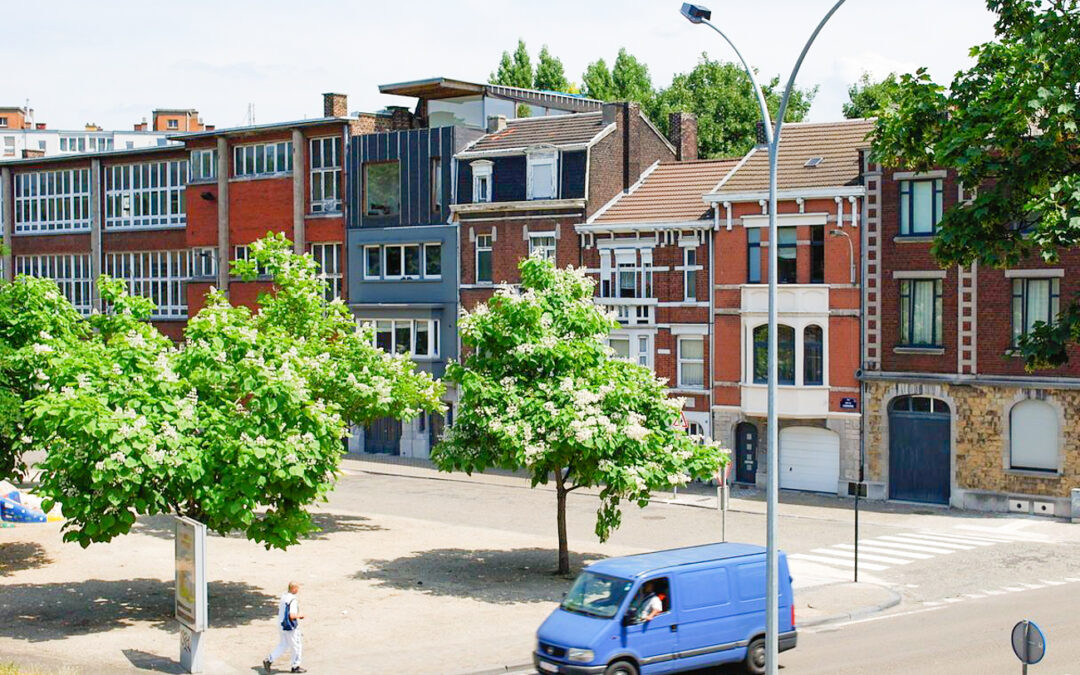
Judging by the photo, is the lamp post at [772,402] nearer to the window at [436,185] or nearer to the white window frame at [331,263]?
Answer: the window at [436,185]

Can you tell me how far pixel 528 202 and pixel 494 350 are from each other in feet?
69.0

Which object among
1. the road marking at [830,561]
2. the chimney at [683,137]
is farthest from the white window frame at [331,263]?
the road marking at [830,561]

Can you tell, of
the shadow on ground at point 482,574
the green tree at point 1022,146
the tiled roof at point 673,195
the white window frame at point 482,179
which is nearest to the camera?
the green tree at point 1022,146

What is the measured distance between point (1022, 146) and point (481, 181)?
3287 centimetres

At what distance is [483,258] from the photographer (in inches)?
2018

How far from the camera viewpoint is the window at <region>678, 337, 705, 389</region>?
45.5 metres

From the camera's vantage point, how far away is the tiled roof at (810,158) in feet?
139

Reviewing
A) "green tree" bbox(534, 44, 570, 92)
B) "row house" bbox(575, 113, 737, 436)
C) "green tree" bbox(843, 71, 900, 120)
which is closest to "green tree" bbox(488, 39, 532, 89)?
"green tree" bbox(534, 44, 570, 92)

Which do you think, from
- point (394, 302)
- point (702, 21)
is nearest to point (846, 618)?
point (702, 21)

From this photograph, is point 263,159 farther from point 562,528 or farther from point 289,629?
point 289,629

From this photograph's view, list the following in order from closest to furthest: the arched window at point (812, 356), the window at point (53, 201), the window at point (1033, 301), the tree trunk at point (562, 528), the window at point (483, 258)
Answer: the tree trunk at point (562, 528), the window at point (1033, 301), the arched window at point (812, 356), the window at point (483, 258), the window at point (53, 201)

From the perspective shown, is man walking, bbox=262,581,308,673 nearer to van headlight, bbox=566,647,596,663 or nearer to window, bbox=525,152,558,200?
van headlight, bbox=566,647,596,663

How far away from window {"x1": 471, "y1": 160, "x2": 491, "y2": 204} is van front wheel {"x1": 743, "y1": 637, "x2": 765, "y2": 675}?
3185 centimetres

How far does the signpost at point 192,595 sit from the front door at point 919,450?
25.6 meters
